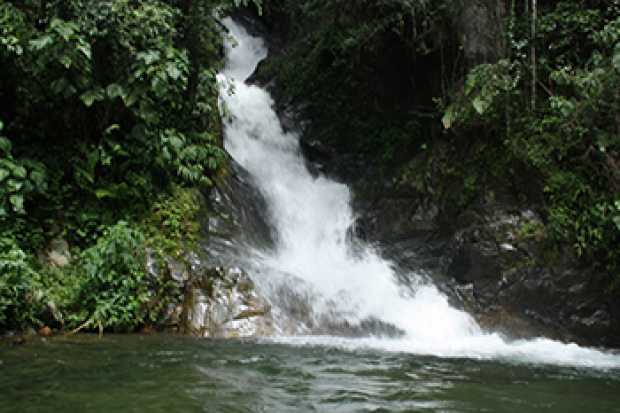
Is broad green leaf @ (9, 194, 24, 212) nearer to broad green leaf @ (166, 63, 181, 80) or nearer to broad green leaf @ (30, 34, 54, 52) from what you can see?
broad green leaf @ (30, 34, 54, 52)

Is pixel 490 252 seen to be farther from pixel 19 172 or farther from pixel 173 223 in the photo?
pixel 19 172

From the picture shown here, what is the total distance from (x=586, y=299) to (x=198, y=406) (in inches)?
278

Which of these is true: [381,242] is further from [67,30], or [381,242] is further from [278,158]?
[67,30]

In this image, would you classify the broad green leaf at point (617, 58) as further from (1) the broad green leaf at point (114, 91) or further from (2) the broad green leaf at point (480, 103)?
(1) the broad green leaf at point (114, 91)

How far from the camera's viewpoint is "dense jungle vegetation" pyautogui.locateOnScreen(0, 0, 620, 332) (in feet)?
22.2

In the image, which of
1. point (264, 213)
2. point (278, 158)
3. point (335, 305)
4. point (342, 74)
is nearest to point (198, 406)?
point (335, 305)

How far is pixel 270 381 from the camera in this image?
411 cm

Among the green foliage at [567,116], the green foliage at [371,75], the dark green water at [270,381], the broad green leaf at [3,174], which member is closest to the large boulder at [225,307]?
the dark green water at [270,381]

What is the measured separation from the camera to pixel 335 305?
26.5 feet

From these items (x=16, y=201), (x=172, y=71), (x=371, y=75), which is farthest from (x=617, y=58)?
(x=16, y=201)

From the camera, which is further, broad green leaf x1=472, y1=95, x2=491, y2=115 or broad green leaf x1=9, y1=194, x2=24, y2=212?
broad green leaf x1=472, y1=95, x2=491, y2=115

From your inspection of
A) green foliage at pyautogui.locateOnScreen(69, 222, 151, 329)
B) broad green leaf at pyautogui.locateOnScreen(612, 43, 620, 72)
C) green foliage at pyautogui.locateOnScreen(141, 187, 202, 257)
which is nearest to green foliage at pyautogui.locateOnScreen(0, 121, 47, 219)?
green foliage at pyautogui.locateOnScreen(69, 222, 151, 329)

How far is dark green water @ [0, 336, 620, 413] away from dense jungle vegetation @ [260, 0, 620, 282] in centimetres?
419

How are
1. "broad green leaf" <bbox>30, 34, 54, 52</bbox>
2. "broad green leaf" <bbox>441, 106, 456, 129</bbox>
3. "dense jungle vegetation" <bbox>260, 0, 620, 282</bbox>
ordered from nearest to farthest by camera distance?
"broad green leaf" <bbox>30, 34, 54, 52</bbox> < "dense jungle vegetation" <bbox>260, 0, 620, 282</bbox> < "broad green leaf" <bbox>441, 106, 456, 129</bbox>
